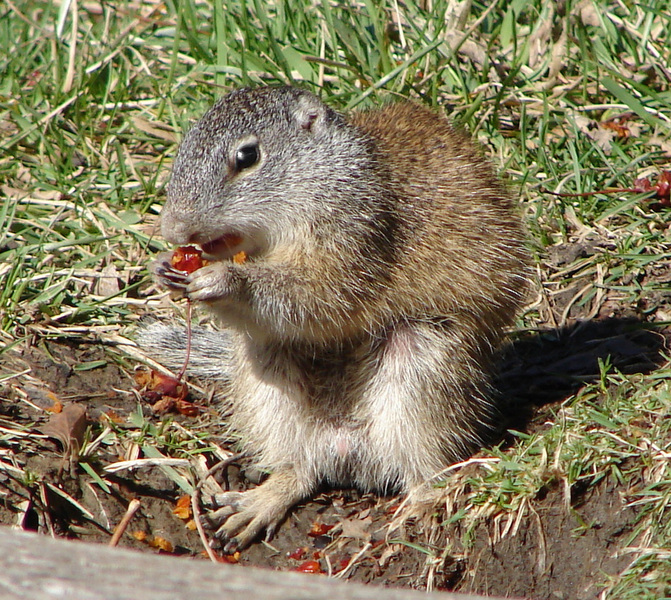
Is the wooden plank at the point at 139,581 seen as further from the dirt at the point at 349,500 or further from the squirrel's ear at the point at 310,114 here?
the squirrel's ear at the point at 310,114

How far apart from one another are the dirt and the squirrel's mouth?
3.62 feet

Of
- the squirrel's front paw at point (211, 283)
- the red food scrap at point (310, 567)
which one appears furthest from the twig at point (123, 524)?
the squirrel's front paw at point (211, 283)

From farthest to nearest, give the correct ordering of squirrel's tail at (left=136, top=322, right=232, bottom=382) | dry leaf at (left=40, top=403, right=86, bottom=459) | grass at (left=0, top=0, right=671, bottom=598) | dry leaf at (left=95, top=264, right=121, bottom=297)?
dry leaf at (left=95, top=264, right=121, bottom=297)
grass at (left=0, top=0, right=671, bottom=598)
squirrel's tail at (left=136, top=322, right=232, bottom=382)
dry leaf at (left=40, top=403, right=86, bottom=459)

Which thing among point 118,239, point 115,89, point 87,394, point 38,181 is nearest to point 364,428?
point 87,394

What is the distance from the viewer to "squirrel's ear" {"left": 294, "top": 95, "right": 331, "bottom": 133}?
164 inches

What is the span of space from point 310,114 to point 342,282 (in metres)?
0.80

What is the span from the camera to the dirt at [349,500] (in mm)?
3799

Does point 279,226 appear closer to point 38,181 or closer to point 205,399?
point 205,399

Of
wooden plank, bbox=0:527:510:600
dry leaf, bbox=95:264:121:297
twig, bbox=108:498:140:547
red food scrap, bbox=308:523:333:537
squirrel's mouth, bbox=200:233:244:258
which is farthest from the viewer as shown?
dry leaf, bbox=95:264:121:297

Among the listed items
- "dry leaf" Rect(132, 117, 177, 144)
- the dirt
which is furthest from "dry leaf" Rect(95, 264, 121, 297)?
"dry leaf" Rect(132, 117, 177, 144)

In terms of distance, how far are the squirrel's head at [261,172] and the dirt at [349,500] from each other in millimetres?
1213

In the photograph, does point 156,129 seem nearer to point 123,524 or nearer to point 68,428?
point 68,428

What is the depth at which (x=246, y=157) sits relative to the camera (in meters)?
3.98

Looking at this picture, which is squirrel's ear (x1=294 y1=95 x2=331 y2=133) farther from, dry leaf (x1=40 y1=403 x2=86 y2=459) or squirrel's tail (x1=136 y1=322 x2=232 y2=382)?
dry leaf (x1=40 y1=403 x2=86 y2=459)
